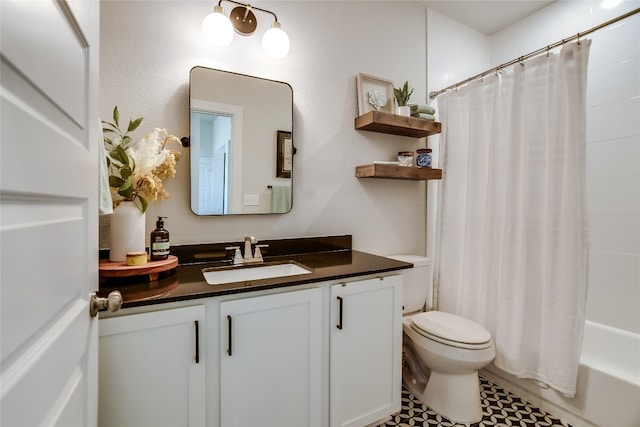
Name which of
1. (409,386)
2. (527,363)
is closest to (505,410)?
(527,363)

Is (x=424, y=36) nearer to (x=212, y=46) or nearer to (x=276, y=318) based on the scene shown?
(x=212, y=46)

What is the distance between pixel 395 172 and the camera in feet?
6.30

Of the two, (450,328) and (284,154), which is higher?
(284,154)

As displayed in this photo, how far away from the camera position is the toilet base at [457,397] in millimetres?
1585

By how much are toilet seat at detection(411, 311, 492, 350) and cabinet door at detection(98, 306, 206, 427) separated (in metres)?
1.16

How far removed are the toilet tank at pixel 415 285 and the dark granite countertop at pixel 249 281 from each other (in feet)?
1.34

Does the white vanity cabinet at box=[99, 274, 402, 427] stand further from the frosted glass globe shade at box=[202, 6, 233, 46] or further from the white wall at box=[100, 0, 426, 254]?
the frosted glass globe shade at box=[202, 6, 233, 46]

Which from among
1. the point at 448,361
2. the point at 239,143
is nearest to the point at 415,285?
the point at 448,361

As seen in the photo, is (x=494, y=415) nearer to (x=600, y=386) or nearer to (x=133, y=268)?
(x=600, y=386)

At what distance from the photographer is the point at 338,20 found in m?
1.92

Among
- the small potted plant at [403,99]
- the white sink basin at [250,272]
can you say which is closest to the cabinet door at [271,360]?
the white sink basin at [250,272]

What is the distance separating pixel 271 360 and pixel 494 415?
1319mm

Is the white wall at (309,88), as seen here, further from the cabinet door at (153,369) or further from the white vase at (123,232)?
the cabinet door at (153,369)

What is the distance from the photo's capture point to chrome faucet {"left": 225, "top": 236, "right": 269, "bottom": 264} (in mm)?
1557
